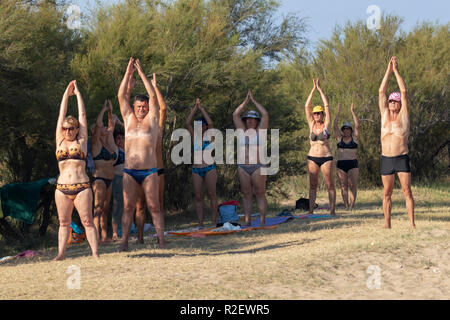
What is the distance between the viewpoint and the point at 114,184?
36.3ft

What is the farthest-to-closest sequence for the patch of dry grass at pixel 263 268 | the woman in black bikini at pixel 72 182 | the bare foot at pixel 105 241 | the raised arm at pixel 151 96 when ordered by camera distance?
1. the bare foot at pixel 105 241
2. the raised arm at pixel 151 96
3. the woman in black bikini at pixel 72 182
4. the patch of dry grass at pixel 263 268

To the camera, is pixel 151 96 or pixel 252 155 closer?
pixel 151 96

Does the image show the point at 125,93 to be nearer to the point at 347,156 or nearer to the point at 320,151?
the point at 320,151

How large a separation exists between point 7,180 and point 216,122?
501cm

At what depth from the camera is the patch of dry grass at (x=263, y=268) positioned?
636 cm

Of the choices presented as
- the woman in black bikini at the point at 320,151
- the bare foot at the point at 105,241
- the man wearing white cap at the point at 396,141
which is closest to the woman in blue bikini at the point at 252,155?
the woman in black bikini at the point at 320,151

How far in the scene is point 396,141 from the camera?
9859 mm

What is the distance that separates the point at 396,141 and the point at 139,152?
3.77m

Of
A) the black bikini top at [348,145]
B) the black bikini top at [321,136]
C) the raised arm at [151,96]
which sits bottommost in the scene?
the black bikini top at [348,145]

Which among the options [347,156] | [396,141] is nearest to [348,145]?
[347,156]

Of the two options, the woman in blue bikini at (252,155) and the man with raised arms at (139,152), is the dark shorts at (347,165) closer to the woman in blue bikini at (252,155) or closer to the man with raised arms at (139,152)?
the woman in blue bikini at (252,155)

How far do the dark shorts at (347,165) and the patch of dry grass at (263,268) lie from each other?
3877 millimetres

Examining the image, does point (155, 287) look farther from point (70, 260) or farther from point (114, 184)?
point (114, 184)
